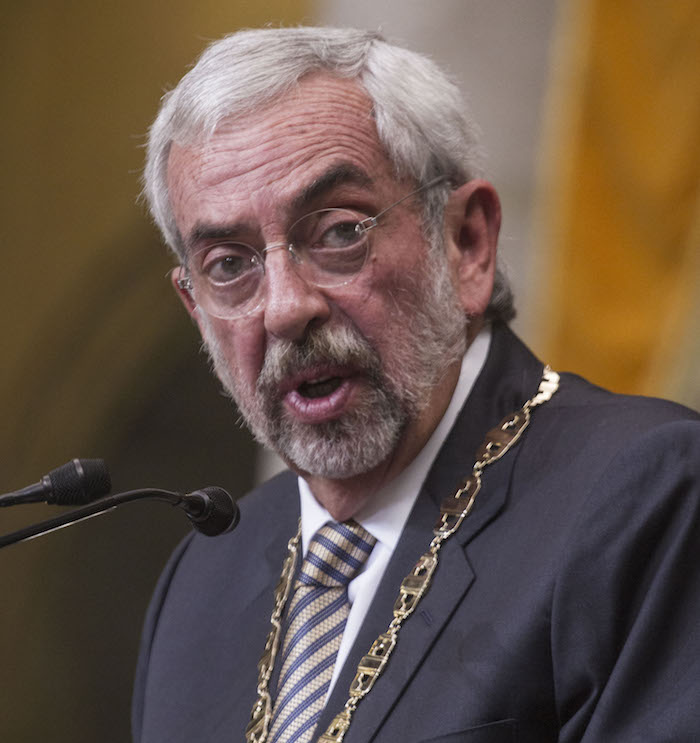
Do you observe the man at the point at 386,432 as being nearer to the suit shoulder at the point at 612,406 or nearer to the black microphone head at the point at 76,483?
the suit shoulder at the point at 612,406

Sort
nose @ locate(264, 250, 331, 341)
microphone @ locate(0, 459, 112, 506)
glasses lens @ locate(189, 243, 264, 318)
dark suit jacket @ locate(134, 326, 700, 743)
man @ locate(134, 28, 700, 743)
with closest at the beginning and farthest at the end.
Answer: microphone @ locate(0, 459, 112, 506)
dark suit jacket @ locate(134, 326, 700, 743)
man @ locate(134, 28, 700, 743)
nose @ locate(264, 250, 331, 341)
glasses lens @ locate(189, 243, 264, 318)

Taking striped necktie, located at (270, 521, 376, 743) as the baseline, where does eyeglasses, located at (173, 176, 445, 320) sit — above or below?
above

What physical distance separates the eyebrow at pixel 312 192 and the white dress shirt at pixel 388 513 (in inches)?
15.6

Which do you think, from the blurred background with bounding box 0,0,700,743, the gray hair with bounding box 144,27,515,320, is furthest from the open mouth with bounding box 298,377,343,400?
the blurred background with bounding box 0,0,700,743

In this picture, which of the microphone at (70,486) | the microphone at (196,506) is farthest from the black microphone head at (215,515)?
the microphone at (70,486)

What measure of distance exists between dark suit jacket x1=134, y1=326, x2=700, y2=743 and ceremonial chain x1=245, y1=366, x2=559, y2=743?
0.6 inches

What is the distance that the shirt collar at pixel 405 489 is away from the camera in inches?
78.7

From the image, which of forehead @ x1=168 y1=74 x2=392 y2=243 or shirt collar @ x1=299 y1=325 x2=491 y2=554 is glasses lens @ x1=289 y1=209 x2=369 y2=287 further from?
shirt collar @ x1=299 y1=325 x2=491 y2=554

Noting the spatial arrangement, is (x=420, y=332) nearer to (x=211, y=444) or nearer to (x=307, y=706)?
(x=307, y=706)

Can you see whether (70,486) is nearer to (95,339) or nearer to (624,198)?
(624,198)

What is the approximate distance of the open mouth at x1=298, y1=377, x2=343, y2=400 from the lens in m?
1.98

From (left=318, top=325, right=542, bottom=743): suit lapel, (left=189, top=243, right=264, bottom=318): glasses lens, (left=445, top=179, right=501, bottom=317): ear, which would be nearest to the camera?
(left=318, top=325, right=542, bottom=743): suit lapel

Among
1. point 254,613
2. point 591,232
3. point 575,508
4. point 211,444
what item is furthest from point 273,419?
point 211,444

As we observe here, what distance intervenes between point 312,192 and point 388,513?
572 mm
